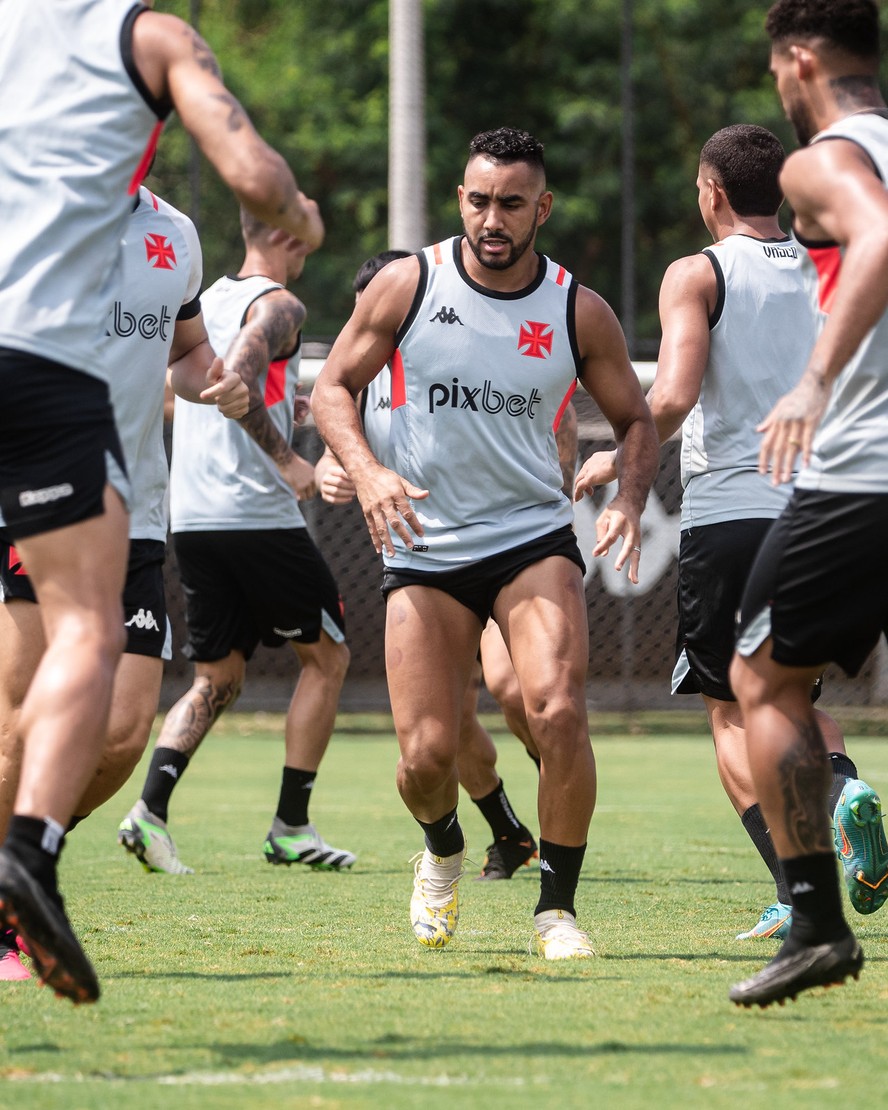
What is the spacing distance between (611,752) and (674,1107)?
10.6 m

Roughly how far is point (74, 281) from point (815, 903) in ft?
7.18

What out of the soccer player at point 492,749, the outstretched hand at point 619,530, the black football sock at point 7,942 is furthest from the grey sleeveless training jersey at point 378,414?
the black football sock at point 7,942

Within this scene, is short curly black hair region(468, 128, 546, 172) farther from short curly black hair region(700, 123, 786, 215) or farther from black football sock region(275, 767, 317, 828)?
black football sock region(275, 767, 317, 828)

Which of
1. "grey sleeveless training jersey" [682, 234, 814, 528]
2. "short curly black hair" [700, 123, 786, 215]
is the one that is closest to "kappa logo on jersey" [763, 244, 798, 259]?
"grey sleeveless training jersey" [682, 234, 814, 528]

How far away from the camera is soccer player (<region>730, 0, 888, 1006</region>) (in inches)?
154

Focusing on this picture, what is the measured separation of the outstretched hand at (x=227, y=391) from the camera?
519cm

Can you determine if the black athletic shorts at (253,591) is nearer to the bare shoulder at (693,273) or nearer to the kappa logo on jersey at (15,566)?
the bare shoulder at (693,273)

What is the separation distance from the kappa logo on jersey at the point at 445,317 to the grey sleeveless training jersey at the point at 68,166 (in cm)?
164

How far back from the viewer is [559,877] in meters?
5.37

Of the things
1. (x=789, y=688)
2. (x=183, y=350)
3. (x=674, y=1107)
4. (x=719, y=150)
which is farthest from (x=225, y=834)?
(x=674, y=1107)

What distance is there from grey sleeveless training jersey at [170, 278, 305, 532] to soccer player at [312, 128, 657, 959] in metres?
2.46

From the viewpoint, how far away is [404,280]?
18.6ft

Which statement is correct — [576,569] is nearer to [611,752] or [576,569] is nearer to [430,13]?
[611,752]

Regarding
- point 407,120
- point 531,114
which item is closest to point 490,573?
point 407,120
